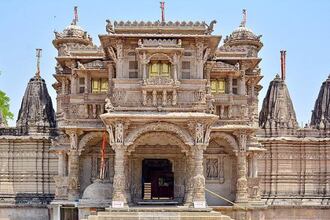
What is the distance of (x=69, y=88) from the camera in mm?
35500

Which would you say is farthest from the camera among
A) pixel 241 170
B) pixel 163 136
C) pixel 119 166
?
pixel 241 170

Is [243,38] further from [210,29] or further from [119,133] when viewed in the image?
[119,133]

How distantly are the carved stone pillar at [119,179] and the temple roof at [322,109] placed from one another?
1344 centimetres

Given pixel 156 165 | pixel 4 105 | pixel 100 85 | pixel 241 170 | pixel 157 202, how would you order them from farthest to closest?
pixel 4 105 < pixel 100 85 < pixel 156 165 < pixel 241 170 < pixel 157 202

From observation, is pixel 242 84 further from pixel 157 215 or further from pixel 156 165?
pixel 157 215

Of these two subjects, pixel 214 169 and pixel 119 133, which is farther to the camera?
pixel 214 169

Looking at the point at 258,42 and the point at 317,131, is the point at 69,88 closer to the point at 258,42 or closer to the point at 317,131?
the point at 258,42

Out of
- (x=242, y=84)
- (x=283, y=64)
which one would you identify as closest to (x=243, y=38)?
(x=283, y=64)

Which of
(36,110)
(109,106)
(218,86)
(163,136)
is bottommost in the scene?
(163,136)

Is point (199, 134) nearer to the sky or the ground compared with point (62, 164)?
nearer to the sky

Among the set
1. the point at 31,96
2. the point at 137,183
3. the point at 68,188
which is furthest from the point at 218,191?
the point at 31,96

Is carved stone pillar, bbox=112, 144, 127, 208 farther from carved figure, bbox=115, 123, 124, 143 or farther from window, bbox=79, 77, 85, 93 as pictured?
window, bbox=79, 77, 85, 93

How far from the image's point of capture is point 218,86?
110ft

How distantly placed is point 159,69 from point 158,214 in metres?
6.46
